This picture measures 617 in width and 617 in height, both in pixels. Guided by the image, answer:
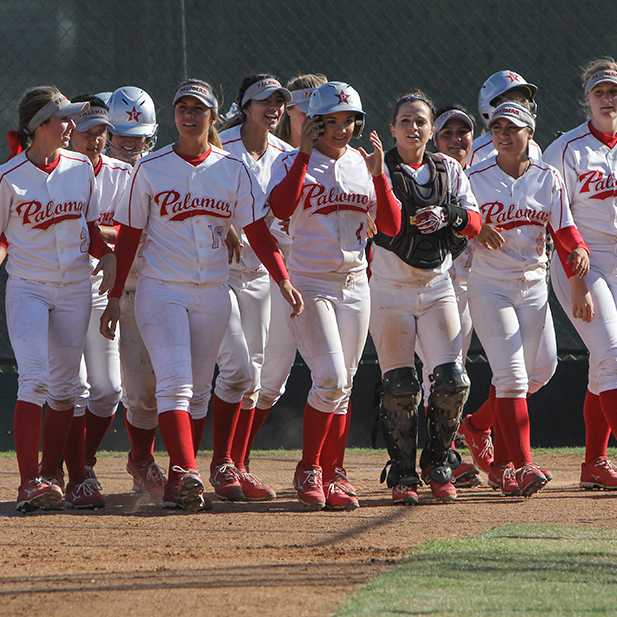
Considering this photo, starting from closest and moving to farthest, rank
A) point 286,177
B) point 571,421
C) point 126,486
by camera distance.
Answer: point 286,177
point 126,486
point 571,421

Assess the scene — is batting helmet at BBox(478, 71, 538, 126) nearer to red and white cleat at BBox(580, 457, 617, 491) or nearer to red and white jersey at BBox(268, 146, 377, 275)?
red and white jersey at BBox(268, 146, 377, 275)

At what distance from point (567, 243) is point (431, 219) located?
726 mm

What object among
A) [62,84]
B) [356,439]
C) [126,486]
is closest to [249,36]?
[62,84]

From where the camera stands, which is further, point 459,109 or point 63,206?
point 459,109

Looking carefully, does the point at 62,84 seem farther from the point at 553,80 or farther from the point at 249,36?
the point at 553,80

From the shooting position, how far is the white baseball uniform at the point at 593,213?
284 inches

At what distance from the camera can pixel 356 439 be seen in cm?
1015

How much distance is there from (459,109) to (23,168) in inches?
105

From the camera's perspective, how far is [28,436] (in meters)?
6.52

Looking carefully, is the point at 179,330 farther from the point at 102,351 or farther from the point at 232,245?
the point at 102,351

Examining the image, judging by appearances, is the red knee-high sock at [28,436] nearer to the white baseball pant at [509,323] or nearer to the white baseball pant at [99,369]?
the white baseball pant at [99,369]

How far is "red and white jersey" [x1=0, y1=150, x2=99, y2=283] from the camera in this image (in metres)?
6.55

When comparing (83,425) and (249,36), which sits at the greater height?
(249,36)

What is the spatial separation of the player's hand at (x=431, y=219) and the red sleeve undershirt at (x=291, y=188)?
63cm
